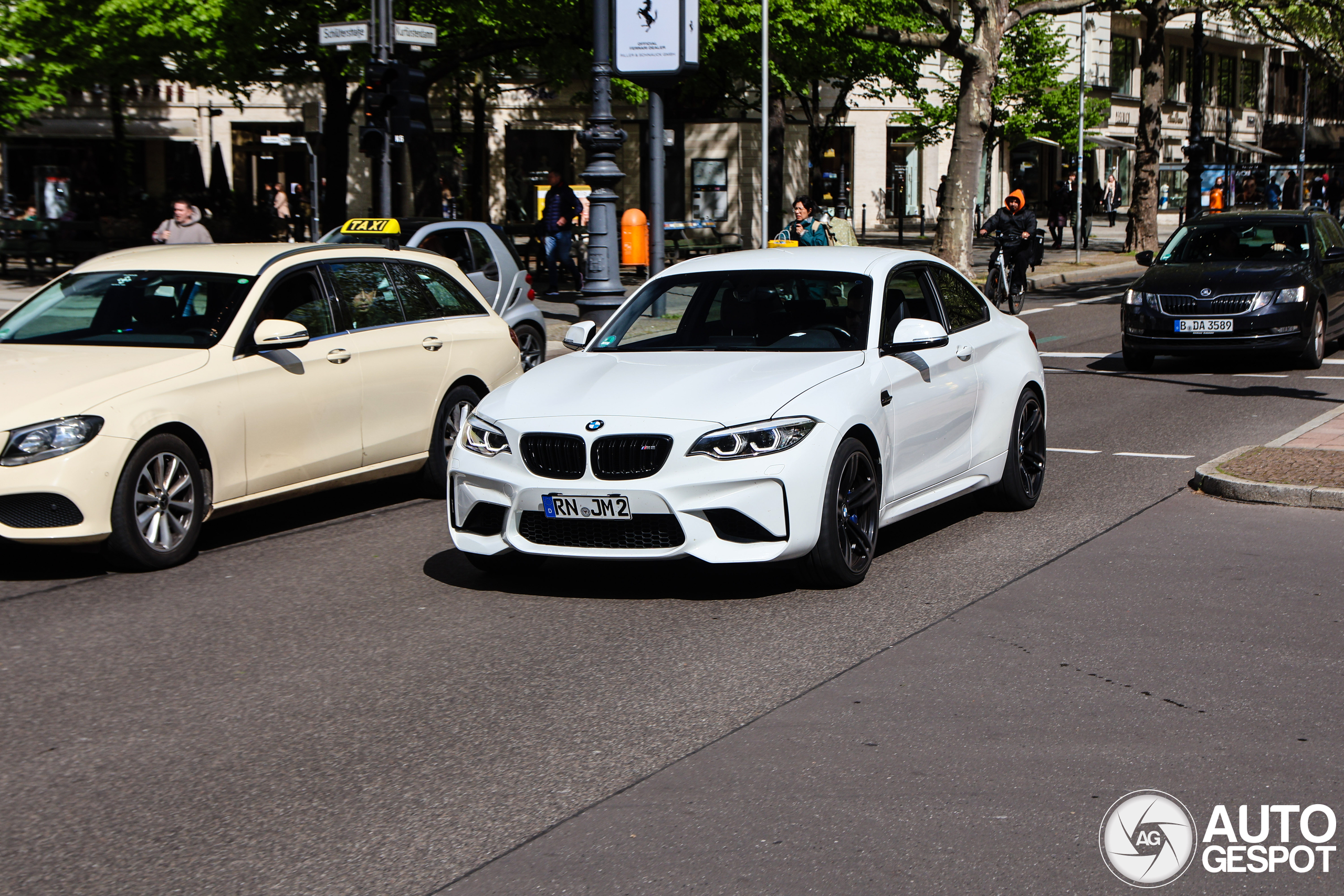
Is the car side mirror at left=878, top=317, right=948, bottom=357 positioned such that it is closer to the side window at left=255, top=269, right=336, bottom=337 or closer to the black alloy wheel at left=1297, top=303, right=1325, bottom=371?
the side window at left=255, top=269, right=336, bottom=337

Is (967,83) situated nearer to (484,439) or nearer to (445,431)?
(445,431)

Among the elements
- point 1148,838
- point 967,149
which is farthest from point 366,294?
point 967,149

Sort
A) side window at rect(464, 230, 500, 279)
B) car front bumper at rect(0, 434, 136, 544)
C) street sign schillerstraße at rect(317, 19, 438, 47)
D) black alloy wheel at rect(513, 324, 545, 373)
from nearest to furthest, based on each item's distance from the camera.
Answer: car front bumper at rect(0, 434, 136, 544) → black alloy wheel at rect(513, 324, 545, 373) → side window at rect(464, 230, 500, 279) → street sign schillerstraße at rect(317, 19, 438, 47)

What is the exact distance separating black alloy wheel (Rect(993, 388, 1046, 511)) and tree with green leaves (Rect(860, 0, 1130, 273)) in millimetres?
19742

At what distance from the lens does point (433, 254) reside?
10.4m

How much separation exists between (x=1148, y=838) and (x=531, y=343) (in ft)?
38.4

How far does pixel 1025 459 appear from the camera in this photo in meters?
9.15

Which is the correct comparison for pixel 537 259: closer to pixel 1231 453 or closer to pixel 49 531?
pixel 1231 453

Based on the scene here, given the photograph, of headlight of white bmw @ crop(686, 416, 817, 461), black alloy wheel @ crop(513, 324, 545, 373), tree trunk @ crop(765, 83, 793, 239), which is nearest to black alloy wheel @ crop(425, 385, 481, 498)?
headlight of white bmw @ crop(686, 416, 817, 461)

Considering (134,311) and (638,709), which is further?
(134,311)

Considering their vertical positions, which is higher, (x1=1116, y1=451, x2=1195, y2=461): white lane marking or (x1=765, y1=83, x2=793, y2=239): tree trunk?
(x1=765, y1=83, x2=793, y2=239): tree trunk

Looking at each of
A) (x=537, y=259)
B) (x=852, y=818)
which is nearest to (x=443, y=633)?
(x=852, y=818)

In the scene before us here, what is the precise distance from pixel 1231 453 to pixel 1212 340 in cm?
588

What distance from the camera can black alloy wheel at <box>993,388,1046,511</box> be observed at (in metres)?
8.92
